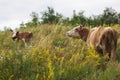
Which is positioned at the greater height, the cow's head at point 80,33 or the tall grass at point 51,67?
the cow's head at point 80,33

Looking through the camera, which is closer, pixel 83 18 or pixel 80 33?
pixel 80 33

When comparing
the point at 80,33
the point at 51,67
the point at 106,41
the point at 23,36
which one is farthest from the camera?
the point at 23,36

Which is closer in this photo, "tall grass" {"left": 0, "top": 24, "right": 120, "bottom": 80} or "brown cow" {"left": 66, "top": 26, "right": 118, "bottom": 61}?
"tall grass" {"left": 0, "top": 24, "right": 120, "bottom": 80}

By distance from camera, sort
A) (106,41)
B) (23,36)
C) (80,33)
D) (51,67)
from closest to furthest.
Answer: (51,67), (106,41), (80,33), (23,36)

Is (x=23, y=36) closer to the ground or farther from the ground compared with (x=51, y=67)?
farther from the ground

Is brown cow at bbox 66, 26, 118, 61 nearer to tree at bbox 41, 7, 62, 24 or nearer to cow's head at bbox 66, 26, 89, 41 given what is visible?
cow's head at bbox 66, 26, 89, 41

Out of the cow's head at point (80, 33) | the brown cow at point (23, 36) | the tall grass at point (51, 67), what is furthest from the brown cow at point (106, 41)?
the brown cow at point (23, 36)

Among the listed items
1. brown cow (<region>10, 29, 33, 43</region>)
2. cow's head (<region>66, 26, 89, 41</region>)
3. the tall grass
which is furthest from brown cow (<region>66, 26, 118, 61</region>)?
brown cow (<region>10, 29, 33, 43</region>)

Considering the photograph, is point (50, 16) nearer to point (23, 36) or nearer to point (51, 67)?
point (23, 36)

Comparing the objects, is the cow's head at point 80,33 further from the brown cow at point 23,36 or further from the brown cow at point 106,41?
the brown cow at point 23,36

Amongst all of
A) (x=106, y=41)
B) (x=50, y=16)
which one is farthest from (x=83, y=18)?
(x=106, y=41)

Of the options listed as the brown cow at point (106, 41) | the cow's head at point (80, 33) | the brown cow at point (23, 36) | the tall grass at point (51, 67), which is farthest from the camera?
the brown cow at point (23, 36)

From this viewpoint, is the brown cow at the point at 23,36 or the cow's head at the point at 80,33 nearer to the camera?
the cow's head at the point at 80,33

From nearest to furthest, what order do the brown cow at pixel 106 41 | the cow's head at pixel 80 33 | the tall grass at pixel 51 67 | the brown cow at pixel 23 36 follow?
the tall grass at pixel 51 67 → the brown cow at pixel 106 41 → the cow's head at pixel 80 33 → the brown cow at pixel 23 36
